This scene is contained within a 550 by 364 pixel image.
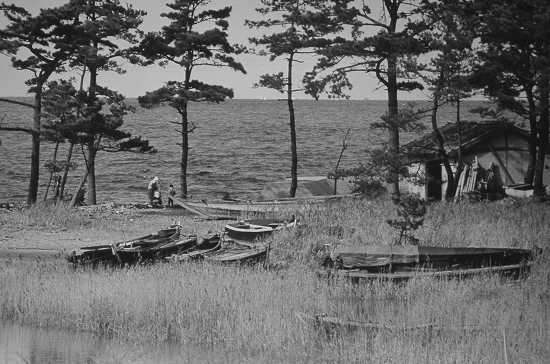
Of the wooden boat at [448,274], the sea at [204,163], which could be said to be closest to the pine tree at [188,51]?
the sea at [204,163]

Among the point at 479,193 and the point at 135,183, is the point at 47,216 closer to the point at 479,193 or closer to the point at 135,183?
the point at 479,193

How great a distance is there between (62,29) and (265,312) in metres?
22.2

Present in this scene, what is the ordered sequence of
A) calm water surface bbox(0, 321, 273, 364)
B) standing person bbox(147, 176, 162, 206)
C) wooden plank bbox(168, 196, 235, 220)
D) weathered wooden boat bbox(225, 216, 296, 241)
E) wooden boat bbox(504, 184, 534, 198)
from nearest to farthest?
calm water surface bbox(0, 321, 273, 364)
weathered wooden boat bbox(225, 216, 296, 241)
wooden boat bbox(504, 184, 534, 198)
wooden plank bbox(168, 196, 235, 220)
standing person bbox(147, 176, 162, 206)

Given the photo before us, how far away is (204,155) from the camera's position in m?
74.9

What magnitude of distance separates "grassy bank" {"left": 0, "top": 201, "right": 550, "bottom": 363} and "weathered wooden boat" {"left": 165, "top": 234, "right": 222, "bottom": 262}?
41.9 inches

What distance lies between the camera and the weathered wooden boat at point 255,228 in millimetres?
21047

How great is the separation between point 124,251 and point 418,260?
7579 mm

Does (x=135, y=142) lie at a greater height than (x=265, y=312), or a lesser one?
greater

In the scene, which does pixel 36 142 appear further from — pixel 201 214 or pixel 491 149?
pixel 491 149

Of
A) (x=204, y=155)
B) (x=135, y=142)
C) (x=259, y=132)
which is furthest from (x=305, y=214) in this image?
(x=259, y=132)

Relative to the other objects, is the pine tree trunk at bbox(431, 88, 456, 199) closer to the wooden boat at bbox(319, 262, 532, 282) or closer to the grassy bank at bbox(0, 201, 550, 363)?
the grassy bank at bbox(0, 201, 550, 363)

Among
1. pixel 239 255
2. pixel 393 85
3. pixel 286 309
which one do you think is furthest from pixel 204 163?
pixel 286 309

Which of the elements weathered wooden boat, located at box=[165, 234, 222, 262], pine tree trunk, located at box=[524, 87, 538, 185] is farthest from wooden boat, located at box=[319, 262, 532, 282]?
pine tree trunk, located at box=[524, 87, 538, 185]

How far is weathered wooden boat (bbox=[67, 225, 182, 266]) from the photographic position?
56.7 ft
